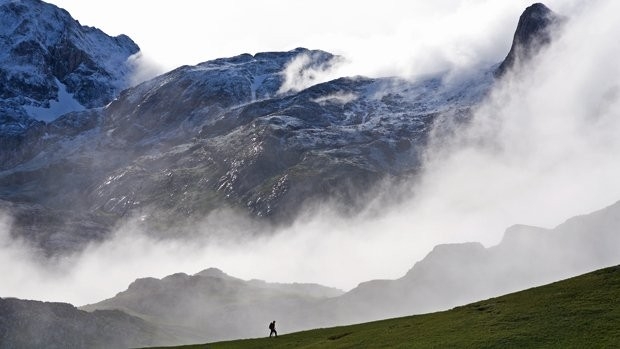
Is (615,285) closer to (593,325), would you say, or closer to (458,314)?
(593,325)

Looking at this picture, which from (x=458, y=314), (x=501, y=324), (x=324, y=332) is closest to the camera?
(x=501, y=324)

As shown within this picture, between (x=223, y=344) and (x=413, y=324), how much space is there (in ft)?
94.1

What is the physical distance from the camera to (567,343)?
62719mm

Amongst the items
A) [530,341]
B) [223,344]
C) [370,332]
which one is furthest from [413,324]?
[223,344]

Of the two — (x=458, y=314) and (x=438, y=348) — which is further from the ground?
(x=458, y=314)

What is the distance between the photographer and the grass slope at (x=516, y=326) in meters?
65.4

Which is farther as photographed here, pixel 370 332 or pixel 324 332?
pixel 324 332

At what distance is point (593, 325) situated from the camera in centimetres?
6631

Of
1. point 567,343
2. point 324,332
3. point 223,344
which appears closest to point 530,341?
point 567,343

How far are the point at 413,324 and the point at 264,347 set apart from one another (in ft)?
66.2

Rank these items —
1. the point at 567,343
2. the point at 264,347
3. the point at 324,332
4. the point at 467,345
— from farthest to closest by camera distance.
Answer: the point at 324,332 → the point at 264,347 → the point at 467,345 → the point at 567,343

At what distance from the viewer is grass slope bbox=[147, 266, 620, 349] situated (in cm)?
6538

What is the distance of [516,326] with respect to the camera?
7112 centimetres

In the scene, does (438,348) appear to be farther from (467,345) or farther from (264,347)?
(264,347)
